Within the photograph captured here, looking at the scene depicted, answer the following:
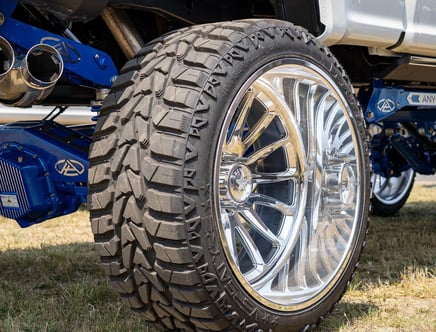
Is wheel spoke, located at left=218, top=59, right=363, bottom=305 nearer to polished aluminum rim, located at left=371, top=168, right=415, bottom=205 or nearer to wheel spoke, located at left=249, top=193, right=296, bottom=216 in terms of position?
wheel spoke, located at left=249, top=193, right=296, bottom=216

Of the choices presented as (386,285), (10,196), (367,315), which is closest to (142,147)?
(10,196)

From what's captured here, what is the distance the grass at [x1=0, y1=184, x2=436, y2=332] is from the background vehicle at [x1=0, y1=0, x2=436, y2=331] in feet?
1.12

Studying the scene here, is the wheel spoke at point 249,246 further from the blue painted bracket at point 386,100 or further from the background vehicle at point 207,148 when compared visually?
the blue painted bracket at point 386,100

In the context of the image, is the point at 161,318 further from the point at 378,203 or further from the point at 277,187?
the point at 378,203

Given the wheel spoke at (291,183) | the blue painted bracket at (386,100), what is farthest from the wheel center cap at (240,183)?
the blue painted bracket at (386,100)

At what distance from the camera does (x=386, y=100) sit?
379 centimetres

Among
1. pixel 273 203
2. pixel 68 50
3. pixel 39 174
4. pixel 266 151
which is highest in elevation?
pixel 68 50

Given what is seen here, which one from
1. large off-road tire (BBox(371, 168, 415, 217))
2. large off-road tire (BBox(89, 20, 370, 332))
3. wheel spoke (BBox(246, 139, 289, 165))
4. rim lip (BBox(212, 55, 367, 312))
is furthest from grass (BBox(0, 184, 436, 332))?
large off-road tire (BBox(371, 168, 415, 217))

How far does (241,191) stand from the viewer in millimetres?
Answer: 2449

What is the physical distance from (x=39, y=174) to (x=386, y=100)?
6.27ft

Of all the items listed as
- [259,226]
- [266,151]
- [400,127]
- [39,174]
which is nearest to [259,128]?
[266,151]

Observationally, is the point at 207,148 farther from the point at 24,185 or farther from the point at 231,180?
the point at 24,185

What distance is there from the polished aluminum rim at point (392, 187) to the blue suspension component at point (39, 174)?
4078mm

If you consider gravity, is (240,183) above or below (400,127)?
below
